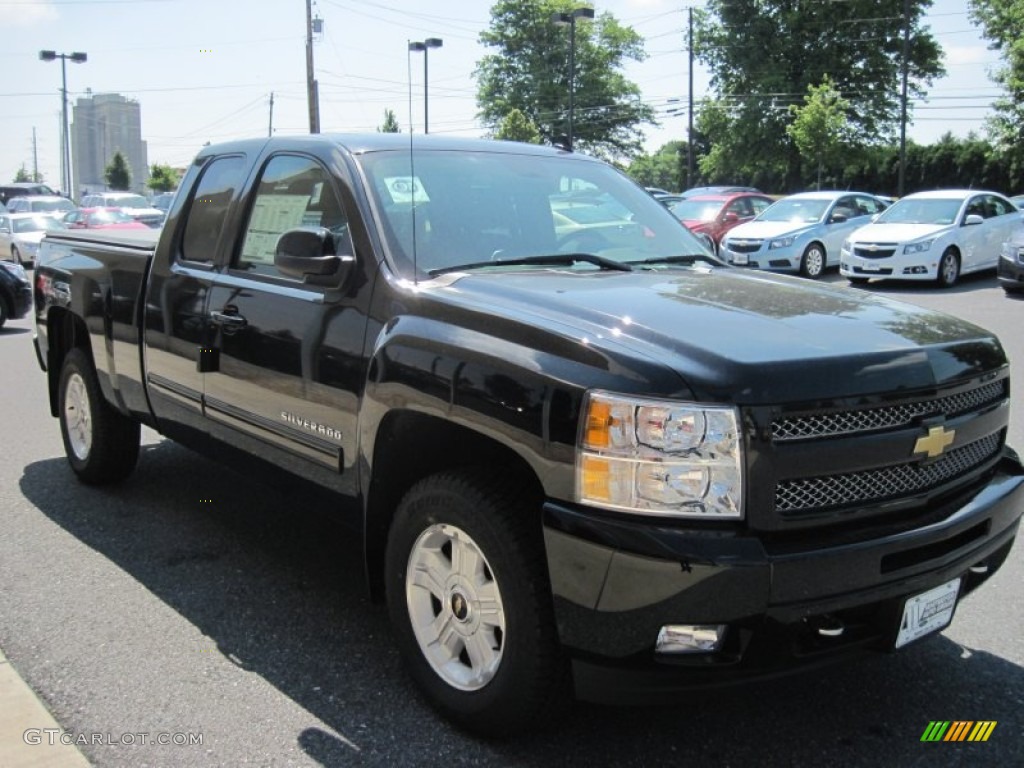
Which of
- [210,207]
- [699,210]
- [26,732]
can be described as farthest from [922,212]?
[26,732]

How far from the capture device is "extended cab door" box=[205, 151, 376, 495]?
11.1 ft

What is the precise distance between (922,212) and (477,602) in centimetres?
1571

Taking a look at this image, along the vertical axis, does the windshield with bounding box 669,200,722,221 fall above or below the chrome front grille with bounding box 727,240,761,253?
above

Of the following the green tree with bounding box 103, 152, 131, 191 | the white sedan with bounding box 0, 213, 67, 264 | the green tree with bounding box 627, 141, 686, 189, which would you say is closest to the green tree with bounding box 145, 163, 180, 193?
the green tree with bounding box 103, 152, 131, 191

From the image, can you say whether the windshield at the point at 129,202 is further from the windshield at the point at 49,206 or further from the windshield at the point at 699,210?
the windshield at the point at 699,210

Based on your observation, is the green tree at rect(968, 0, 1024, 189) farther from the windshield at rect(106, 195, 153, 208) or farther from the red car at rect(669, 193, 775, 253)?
the windshield at rect(106, 195, 153, 208)

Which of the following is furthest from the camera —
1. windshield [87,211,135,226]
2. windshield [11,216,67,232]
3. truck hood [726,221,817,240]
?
windshield [11,216,67,232]

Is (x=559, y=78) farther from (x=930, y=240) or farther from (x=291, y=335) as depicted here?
(x=291, y=335)

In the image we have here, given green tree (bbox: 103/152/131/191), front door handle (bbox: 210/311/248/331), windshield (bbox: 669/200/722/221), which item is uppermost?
green tree (bbox: 103/152/131/191)

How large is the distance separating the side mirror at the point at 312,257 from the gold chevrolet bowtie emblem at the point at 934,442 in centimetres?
193

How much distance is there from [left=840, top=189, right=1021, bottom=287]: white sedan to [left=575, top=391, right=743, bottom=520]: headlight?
14401 mm

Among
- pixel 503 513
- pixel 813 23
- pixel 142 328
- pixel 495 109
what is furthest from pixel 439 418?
pixel 495 109

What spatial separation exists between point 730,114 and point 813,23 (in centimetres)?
605

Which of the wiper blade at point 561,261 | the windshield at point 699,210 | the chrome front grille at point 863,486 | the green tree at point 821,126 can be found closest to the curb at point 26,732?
the wiper blade at point 561,261
